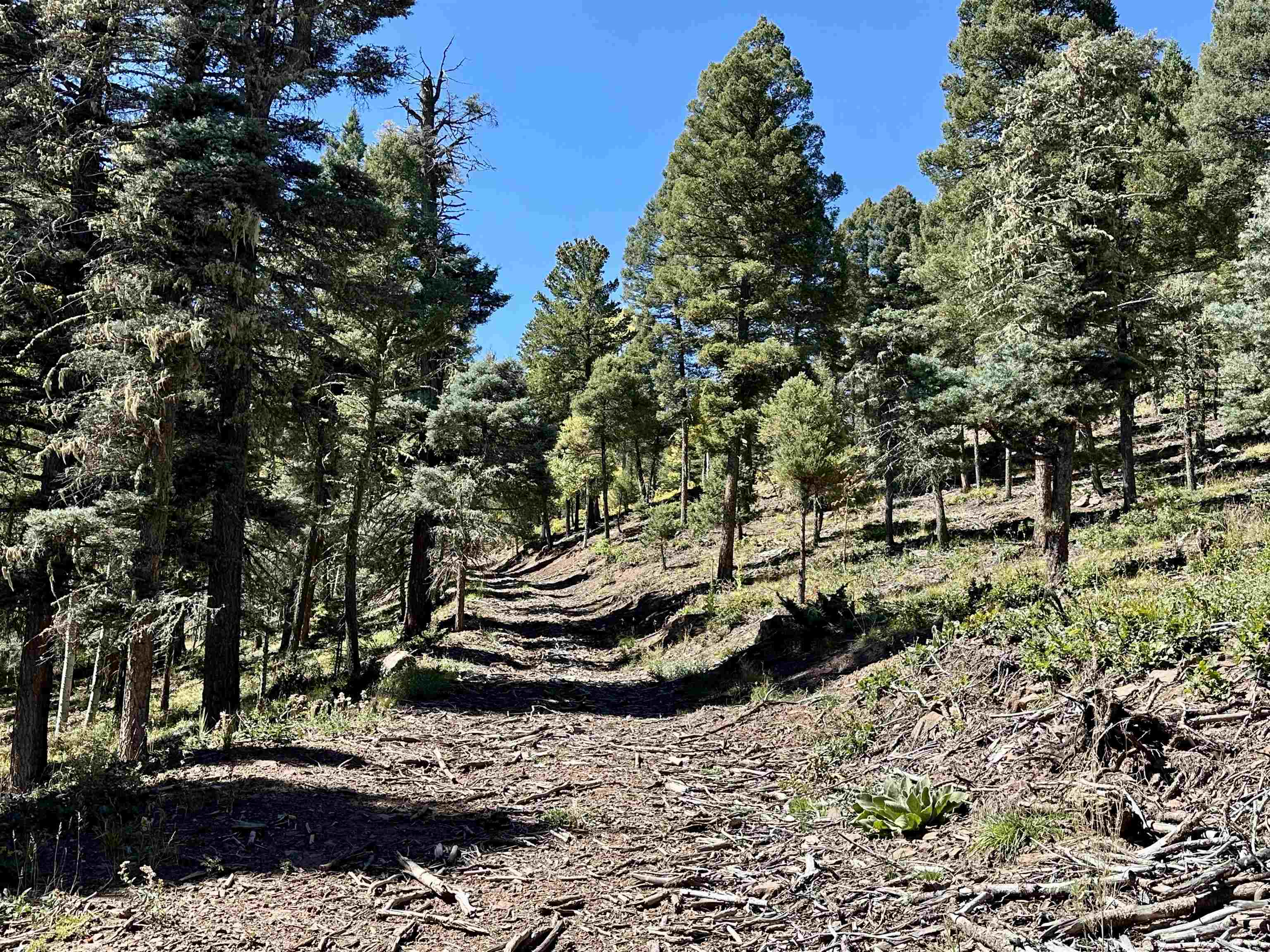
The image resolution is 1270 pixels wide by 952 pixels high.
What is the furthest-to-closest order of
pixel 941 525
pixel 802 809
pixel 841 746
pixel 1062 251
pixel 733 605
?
1. pixel 941 525
2. pixel 733 605
3. pixel 1062 251
4. pixel 841 746
5. pixel 802 809

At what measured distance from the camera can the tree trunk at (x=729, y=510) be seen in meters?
21.1

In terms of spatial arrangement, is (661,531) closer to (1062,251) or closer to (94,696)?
(1062,251)

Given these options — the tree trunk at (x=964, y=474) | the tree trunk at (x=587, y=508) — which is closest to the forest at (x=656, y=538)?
the tree trunk at (x=964, y=474)

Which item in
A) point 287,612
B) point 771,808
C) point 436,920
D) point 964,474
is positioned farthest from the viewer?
point 964,474

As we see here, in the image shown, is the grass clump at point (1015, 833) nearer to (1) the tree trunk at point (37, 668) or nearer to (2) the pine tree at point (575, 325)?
(1) the tree trunk at point (37, 668)

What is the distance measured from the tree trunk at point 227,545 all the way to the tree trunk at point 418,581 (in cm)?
755

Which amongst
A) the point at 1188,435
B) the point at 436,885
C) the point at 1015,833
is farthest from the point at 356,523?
the point at 1188,435

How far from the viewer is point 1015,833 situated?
5.05m

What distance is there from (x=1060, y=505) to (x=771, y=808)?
9108 mm

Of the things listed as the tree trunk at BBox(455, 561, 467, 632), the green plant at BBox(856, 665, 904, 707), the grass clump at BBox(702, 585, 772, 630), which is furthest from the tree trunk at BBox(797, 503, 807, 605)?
the tree trunk at BBox(455, 561, 467, 632)

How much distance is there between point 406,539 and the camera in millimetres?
20031

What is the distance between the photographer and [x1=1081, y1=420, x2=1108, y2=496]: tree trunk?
46.9 feet

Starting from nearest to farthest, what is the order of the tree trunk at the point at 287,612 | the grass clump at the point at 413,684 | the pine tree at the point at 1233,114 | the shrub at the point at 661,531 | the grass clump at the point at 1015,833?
1. the grass clump at the point at 1015,833
2. the grass clump at the point at 413,684
3. the tree trunk at the point at 287,612
4. the pine tree at the point at 1233,114
5. the shrub at the point at 661,531

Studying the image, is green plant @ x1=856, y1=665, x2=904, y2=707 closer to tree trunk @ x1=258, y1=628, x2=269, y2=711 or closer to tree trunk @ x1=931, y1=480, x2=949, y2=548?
tree trunk @ x1=258, y1=628, x2=269, y2=711
